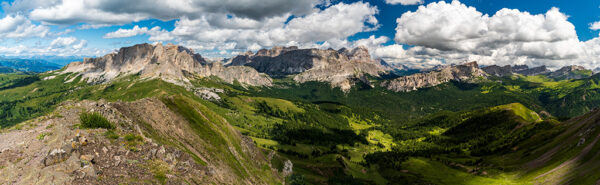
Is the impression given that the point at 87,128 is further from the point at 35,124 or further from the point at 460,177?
the point at 460,177

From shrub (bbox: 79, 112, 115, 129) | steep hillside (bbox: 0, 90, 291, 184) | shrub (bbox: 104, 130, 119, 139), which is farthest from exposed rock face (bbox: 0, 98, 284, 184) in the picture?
shrub (bbox: 79, 112, 115, 129)

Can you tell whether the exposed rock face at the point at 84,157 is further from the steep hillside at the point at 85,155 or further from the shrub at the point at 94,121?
the shrub at the point at 94,121

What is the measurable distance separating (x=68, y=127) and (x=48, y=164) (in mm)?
11122

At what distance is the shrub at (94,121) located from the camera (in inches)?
1410

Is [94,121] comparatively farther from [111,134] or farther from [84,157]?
[84,157]

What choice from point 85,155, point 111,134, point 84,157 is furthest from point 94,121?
point 84,157

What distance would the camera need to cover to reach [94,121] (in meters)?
37.3

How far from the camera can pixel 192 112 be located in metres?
89.4

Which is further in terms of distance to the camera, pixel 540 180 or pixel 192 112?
pixel 540 180

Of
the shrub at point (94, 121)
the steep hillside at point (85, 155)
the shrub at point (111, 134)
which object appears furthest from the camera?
the shrub at point (94, 121)

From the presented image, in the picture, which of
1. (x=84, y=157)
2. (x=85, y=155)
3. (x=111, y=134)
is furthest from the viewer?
(x=111, y=134)

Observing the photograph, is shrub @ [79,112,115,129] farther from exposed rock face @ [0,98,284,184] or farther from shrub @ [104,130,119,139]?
shrub @ [104,130,119,139]

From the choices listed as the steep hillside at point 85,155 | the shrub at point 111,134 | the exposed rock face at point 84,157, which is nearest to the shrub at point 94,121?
the steep hillside at point 85,155

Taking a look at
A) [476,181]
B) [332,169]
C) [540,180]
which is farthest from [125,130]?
[476,181]
